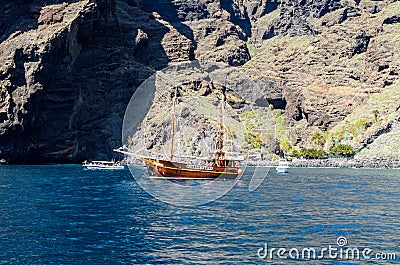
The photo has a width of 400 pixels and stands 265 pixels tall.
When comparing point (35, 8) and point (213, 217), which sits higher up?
point (35, 8)

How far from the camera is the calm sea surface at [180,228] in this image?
99.7 ft

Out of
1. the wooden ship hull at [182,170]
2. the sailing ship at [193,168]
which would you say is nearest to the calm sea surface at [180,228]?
the wooden ship hull at [182,170]

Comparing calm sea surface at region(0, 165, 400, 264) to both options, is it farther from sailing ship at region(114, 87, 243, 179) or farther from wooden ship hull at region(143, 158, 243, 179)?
sailing ship at region(114, 87, 243, 179)

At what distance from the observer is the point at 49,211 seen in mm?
47812

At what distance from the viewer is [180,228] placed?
39.4m

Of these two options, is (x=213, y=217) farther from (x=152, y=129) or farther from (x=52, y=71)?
(x=152, y=129)

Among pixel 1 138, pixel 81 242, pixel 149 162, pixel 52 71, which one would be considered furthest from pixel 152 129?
pixel 81 242

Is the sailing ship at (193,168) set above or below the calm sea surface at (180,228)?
above

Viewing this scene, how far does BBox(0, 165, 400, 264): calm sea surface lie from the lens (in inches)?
1196

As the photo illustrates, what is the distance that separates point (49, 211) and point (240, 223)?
19726 mm

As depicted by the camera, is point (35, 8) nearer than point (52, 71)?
A: No

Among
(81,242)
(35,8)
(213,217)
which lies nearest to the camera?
(81,242)

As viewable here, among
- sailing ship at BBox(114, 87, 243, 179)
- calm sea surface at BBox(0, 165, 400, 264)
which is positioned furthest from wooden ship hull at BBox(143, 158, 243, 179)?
calm sea surface at BBox(0, 165, 400, 264)

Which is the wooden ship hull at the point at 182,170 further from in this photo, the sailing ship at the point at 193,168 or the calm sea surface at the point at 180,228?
the calm sea surface at the point at 180,228
